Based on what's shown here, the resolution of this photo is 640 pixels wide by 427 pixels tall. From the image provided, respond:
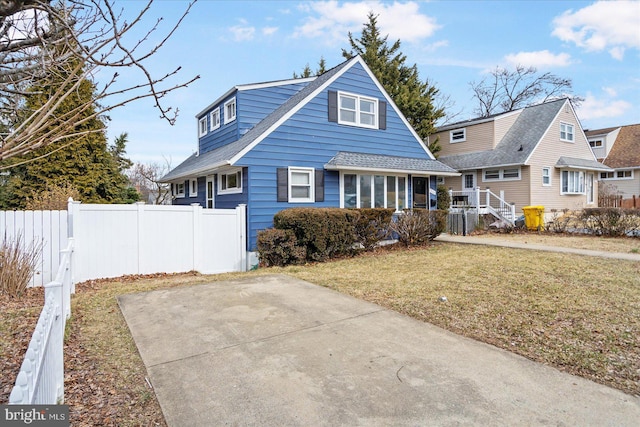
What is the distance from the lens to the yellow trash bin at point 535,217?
1628 centimetres

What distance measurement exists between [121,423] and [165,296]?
3902mm

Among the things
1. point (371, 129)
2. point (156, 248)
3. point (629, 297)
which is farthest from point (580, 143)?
point (156, 248)

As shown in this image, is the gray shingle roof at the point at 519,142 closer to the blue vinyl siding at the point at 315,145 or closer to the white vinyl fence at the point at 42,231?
the blue vinyl siding at the point at 315,145

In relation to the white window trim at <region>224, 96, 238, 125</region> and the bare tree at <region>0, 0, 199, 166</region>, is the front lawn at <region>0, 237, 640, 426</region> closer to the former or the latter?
the bare tree at <region>0, 0, 199, 166</region>

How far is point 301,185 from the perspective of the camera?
11891 mm

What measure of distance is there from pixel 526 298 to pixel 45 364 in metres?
6.32

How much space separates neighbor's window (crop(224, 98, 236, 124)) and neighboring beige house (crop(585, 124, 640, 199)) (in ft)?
101

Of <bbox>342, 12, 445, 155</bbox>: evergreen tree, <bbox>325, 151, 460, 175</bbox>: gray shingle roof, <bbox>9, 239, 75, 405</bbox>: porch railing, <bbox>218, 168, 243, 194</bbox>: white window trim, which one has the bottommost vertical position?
<bbox>9, 239, 75, 405</bbox>: porch railing

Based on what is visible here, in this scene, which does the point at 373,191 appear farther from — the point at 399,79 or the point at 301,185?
the point at 399,79

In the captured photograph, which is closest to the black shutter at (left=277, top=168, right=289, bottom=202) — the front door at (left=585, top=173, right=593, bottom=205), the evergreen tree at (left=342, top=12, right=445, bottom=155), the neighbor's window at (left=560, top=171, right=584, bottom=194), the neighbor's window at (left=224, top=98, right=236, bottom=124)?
the neighbor's window at (left=224, top=98, right=236, bottom=124)

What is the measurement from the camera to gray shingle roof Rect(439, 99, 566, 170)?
2021cm

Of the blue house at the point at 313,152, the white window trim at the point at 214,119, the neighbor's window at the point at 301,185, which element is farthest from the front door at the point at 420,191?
the white window trim at the point at 214,119

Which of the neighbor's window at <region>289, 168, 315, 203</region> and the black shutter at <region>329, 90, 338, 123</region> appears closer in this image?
the neighbor's window at <region>289, 168, 315, 203</region>

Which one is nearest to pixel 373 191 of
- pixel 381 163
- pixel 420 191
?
pixel 381 163
